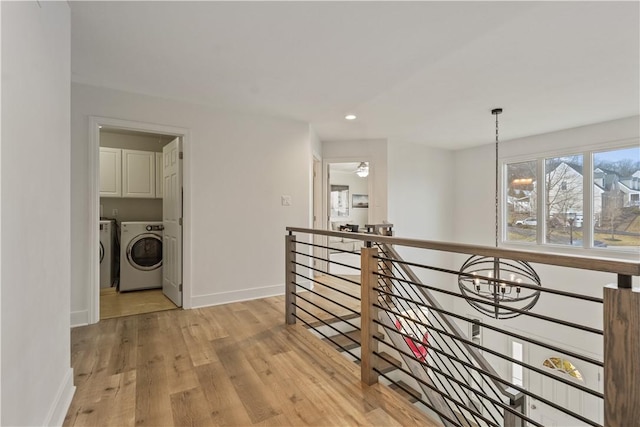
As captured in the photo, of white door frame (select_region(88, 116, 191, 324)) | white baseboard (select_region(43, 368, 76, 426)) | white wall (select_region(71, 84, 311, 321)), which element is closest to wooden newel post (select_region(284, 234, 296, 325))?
white wall (select_region(71, 84, 311, 321))

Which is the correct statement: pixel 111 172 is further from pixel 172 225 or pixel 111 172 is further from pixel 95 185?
pixel 95 185

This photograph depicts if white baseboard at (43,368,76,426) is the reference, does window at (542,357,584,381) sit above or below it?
below

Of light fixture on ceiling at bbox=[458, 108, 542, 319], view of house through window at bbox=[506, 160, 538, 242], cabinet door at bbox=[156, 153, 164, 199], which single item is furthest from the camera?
view of house through window at bbox=[506, 160, 538, 242]

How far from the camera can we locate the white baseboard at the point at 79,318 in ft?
9.36

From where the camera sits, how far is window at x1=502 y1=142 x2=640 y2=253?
4094 millimetres

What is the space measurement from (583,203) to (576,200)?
0.39ft

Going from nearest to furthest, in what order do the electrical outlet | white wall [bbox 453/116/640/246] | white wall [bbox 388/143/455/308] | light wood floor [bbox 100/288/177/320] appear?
1. light wood floor [bbox 100/288/177/320]
2. the electrical outlet
3. white wall [bbox 453/116/640/246]
4. white wall [bbox 388/143/455/308]

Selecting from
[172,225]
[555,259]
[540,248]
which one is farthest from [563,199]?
[172,225]

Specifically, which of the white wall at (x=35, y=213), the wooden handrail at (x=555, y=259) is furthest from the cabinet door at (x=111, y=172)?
the wooden handrail at (x=555, y=259)

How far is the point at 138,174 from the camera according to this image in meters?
4.56

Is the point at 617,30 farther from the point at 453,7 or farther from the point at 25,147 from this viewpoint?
the point at 25,147

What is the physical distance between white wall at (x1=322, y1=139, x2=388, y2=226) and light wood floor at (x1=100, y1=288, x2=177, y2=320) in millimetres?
2763

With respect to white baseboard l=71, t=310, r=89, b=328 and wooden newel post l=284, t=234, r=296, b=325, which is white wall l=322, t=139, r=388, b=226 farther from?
white baseboard l=71, t=310, r=89, b=328

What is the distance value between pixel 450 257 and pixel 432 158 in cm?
197
